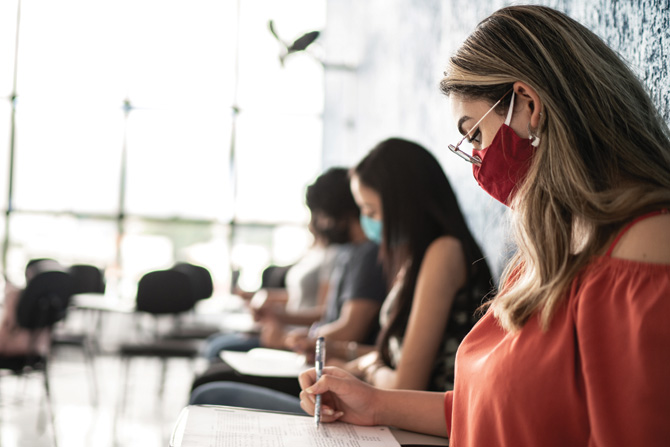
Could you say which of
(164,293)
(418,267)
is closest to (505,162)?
(418,267)

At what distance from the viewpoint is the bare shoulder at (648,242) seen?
2.58 ft

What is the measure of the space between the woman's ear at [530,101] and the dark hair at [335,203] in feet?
7.01

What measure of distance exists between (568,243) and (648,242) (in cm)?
10

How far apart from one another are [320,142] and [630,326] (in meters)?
6.49

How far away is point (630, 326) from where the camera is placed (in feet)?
2.48

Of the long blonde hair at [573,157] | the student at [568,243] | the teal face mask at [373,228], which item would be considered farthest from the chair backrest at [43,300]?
the long blonde hair at [573,157]

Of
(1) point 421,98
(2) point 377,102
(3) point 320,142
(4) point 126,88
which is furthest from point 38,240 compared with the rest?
(1) point 421,98

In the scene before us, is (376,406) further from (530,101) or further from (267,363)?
(267,363)

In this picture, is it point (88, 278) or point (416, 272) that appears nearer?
point (416, 272)

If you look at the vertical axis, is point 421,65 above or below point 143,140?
above

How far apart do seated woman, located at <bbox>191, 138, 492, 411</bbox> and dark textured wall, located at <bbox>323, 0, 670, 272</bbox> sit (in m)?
0.15

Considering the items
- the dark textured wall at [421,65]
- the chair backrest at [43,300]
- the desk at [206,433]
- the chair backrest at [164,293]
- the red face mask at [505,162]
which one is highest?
the dark textured wall at [421,65]

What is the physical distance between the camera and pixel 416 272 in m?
1.76

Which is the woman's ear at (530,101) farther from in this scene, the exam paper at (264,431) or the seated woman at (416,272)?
the seated woman at (416,272)
